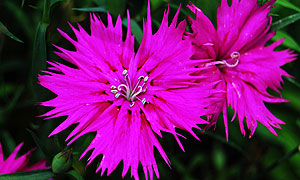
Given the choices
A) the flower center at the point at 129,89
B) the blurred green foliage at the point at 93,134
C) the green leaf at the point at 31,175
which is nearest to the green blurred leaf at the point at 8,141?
the blurred green foliage at the point at 93,134

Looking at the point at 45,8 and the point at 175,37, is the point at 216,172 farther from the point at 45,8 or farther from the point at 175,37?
the point at 45,8

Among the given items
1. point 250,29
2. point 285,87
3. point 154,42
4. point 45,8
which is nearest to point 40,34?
point 45,8

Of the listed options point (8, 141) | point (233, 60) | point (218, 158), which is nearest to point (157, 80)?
point (233, 60)

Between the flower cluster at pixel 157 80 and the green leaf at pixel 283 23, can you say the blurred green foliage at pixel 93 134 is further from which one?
the flower cluster at pixel 157 80

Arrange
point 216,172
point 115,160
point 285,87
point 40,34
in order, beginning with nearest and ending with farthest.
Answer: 1. point 115,160
2. point 40,34
3. point 285,87
4. point 216,172

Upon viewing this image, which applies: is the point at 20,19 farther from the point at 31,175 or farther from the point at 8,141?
the point at 31,175

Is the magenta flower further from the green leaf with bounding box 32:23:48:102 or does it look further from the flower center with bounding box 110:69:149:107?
the green leaf with bounding box 32:23:48:102

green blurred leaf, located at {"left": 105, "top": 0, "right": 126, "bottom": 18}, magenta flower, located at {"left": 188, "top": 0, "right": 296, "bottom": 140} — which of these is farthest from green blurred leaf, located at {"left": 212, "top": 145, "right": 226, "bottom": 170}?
green blurred leaf, located at {"left": 105, "top": 0, "right": 126, "bottom": 18}
